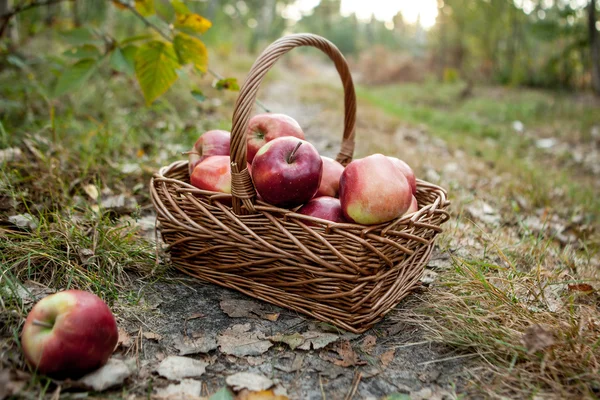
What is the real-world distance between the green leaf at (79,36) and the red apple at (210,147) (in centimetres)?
83

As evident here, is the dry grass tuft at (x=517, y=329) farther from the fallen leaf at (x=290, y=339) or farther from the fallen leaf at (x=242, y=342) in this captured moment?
the fallen leaf at (x=242, y=342)

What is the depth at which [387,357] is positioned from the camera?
1.49 meters

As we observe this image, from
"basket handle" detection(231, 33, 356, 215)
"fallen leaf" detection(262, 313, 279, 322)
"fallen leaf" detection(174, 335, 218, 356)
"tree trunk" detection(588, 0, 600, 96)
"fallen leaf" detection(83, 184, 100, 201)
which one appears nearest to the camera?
"fallen leaf" detection(174, 335, 218, 356)

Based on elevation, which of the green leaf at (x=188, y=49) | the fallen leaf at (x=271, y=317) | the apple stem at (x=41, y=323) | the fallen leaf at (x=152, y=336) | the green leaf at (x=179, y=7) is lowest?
the fallen leaf at (x=271, y=317)

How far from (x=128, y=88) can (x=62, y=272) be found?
3807 mm

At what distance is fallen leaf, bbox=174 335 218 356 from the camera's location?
145cm

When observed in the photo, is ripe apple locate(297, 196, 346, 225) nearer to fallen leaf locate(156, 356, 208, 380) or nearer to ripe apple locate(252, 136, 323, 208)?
ripe apple locate(252, 136, 323, 208)

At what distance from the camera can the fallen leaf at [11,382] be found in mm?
1108

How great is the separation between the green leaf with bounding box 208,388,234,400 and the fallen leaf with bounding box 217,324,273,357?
8.2 inches

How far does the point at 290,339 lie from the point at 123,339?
1.78 feet

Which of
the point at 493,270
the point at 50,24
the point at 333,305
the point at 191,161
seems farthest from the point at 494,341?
the point at 50,24

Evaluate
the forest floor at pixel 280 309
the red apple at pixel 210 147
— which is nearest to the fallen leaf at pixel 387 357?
the forest floor at pixel 280 309

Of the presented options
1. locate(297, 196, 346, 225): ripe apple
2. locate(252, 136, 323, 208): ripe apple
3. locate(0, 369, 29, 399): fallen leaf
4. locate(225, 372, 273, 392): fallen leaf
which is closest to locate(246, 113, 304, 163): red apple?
locate(252, 136, 323, 208): ripe apple

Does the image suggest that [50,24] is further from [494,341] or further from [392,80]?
[392,80]
